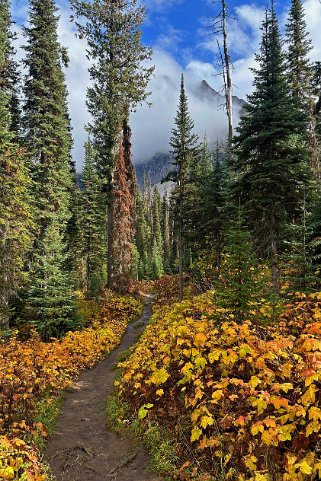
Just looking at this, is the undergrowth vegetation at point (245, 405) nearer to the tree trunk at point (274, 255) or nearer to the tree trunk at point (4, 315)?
the tree trunk at point (274, 255)

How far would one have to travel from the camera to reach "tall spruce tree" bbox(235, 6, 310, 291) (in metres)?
12.9

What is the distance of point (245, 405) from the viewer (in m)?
5.19

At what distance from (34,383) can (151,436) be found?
15.0 ft

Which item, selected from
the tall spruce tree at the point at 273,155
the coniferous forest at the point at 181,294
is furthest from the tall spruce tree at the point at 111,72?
the tall spruce tree at the point at 273,155

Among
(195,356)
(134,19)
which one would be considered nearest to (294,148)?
(195,356)

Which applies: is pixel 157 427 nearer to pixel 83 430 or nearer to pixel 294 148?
pixel 83 430

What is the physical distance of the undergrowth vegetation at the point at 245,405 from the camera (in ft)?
13.7

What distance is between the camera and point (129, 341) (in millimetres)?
17406

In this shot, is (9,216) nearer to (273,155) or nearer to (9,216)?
(9,216)

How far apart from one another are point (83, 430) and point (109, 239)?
15.9 m

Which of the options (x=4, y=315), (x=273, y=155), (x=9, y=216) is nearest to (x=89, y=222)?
(x=9, y=216)

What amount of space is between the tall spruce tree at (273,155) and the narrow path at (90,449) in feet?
25.1

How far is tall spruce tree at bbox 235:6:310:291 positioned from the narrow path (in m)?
7.64

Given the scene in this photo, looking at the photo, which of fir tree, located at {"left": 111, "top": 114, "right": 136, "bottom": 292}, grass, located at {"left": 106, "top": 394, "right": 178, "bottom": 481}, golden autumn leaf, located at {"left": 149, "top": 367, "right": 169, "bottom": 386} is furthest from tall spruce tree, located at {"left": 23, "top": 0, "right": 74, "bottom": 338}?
golden autumn leaf, located at {"left": 149, "top": 367, "right": 169, "bottom": 386}
